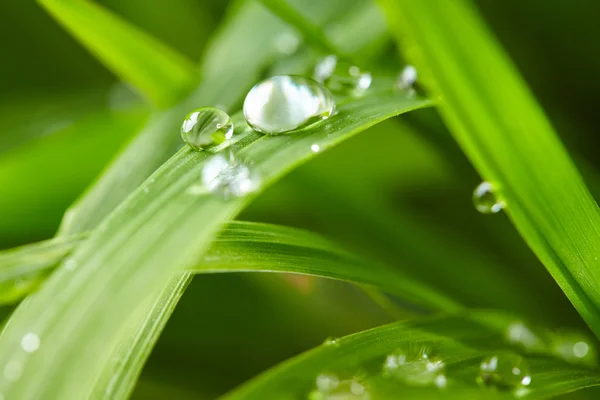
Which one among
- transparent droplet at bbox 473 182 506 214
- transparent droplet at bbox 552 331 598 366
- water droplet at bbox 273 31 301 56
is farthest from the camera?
water droplet at bbox 273 31 301 56

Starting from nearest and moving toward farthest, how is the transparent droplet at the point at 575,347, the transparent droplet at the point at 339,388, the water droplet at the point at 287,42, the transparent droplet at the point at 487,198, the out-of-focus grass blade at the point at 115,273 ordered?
1. the out-of-focus grass blade at the point at 115,273
2. the transparent droplet at the point at 339,388
3. the transparent droplet at the point at 487,198
4. the transparent droplet at the point at 575,347
5. the water droplet at the point at 287,42

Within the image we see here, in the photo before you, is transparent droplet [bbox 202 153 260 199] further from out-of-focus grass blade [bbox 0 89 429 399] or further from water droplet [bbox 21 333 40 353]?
water droplet [bbox 21 333 40 353]

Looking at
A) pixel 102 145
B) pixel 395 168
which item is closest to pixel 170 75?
pixel 102 145

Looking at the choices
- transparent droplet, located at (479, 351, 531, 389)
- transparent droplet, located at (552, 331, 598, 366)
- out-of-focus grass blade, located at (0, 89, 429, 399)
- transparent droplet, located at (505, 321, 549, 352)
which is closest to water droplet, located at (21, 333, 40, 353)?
out-of-focus grass blade, located at (0, 89, 429, 399)

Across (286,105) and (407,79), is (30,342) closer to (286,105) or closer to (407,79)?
(286,105)

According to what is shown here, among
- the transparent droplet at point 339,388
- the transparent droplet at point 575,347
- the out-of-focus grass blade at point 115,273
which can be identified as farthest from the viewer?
the transparent droplet at point 575,347

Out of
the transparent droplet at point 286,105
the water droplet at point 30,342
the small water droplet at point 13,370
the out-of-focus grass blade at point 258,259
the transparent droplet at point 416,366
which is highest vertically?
the transparent droplet at point 286,105

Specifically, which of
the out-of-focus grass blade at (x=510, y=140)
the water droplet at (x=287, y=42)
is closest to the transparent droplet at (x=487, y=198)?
the out-of-focus grass blade at (x=510, y=140)

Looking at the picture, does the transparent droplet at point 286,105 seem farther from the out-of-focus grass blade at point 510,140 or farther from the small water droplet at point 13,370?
the small water droplet at point 13,370

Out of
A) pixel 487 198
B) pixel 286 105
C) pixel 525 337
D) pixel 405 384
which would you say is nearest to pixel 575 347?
pixel 525 337
